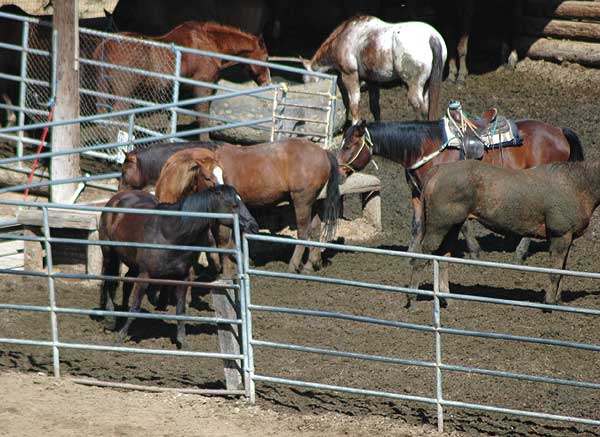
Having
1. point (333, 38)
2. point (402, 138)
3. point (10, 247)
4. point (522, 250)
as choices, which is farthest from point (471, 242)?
point (333, 38)

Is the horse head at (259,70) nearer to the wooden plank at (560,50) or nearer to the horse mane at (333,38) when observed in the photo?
the horse mane at (333,38)

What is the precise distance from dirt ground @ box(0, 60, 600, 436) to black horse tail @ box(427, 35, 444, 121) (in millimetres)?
2981

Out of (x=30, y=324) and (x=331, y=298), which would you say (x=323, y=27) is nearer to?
(x=331, y=298)

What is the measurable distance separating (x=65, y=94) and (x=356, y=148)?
133 inches

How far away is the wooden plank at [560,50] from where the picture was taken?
17047 millimetres

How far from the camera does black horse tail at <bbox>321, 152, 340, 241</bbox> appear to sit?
1068 cm

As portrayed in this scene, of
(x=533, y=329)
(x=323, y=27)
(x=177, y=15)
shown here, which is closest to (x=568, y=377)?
(x=533, y=329)

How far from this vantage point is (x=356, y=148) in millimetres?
10789

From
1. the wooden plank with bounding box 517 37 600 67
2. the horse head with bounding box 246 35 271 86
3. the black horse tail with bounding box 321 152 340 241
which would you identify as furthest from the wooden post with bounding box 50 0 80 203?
the wooden plank with bounding box 517 37 600 67

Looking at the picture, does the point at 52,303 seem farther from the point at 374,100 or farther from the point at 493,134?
the point at 374,100

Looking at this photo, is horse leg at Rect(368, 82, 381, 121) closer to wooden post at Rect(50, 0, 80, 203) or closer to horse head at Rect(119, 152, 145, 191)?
wooden post at Rect(50, 0, 80, 203)

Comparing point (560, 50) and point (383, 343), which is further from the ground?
point (560, 50)

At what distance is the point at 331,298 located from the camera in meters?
9.60

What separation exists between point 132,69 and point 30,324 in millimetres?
4342
